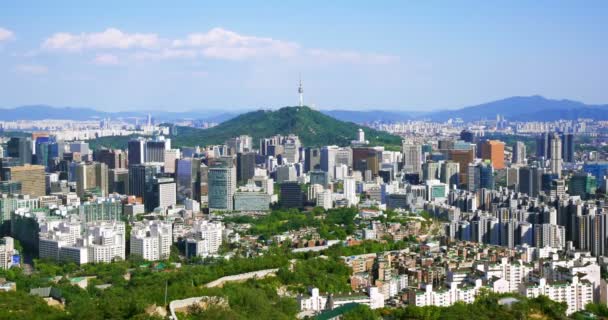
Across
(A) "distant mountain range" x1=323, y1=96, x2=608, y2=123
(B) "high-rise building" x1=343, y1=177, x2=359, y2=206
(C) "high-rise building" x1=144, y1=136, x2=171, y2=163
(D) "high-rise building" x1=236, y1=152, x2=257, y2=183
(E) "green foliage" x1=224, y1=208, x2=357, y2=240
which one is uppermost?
(A) "distant mountain range" x1=323, y1=96, x2=608, y2=123

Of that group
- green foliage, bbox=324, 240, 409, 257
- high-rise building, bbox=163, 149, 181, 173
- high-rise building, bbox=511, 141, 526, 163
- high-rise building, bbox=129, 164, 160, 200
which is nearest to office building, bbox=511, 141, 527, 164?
high-rise building, bbox=511, 141, 526, 163

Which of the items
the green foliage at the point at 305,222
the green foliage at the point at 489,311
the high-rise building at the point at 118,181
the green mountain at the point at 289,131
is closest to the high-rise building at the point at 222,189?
the green foliage at the point at 305,222

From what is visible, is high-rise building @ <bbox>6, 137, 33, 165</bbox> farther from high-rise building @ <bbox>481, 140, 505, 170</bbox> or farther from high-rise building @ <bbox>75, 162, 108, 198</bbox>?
high-rise building @ <bbox>481, 140, 505, 170</bbox>

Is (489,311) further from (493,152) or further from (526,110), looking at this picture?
(526,110)

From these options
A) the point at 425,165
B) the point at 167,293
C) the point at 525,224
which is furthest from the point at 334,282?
the point at 425,165

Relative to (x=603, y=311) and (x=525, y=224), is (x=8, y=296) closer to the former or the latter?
(x=603, y=311)

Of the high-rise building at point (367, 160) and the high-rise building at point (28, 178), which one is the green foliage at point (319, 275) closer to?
the high-rise building at point (28, 178)

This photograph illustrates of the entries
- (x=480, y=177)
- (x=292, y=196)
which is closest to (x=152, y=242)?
(x=292, y=196)
